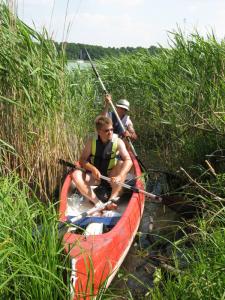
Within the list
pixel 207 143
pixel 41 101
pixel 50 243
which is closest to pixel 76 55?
pixel 41 101

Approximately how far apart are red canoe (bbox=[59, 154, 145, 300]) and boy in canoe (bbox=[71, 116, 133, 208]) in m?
0.19

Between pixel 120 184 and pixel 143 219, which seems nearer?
pixel 120 184

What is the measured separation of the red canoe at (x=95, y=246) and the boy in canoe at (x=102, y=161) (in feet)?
0.62

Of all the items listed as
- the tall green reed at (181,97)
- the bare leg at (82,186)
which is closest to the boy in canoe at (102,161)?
the bare leg at (82,186)

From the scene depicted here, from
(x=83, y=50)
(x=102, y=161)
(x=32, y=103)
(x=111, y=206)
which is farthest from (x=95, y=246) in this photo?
(x=83, y=50)

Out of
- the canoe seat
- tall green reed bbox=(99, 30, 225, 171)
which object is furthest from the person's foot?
tall green reed bbox=(99, 30, 225, 171)

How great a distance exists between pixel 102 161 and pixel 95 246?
189 centimetres

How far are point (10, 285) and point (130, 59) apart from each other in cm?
798

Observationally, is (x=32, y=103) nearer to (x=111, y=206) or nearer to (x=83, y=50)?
(x=111, y=206)

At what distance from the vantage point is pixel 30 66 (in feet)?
15.3

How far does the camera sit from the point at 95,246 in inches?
132

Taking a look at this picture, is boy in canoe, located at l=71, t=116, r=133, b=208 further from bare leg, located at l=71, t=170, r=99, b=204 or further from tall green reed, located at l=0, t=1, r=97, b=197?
tall green reed, located at l=0, t=1, r=97, b=197

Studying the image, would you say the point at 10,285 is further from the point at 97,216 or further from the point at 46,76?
the point at 46,76

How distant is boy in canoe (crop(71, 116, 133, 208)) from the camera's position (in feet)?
15.9
